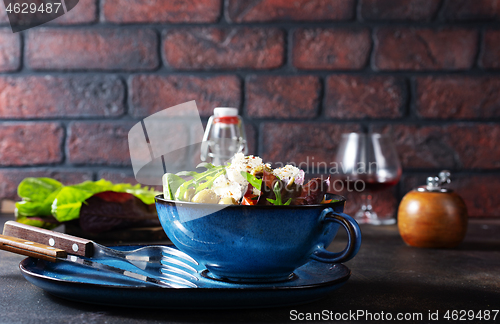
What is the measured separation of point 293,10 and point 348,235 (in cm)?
96

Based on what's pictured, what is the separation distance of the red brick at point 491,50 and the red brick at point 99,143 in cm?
98

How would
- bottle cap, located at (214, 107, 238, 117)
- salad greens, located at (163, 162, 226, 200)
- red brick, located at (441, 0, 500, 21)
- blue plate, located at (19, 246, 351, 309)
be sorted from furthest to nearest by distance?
red brick, located at (441, 0, 500, 21) < bottle cap, located at (214, 107, 238, 117) < salad greens, located at (163, 162, 226, 200) < blue plate, located at (19, 246, 351, 309)

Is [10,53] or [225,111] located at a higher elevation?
[10,53]

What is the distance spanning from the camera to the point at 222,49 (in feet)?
4.30

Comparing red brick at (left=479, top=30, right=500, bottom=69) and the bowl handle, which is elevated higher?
red brick at (left=479, top=30, right=500, bottom=69)

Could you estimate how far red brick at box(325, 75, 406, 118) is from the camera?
4.20 feet

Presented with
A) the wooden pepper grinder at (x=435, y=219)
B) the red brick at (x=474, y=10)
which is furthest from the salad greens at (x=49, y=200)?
the red brick at (x=474, y=10)

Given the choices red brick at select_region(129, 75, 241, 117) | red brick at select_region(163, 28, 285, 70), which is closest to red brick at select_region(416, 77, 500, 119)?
red brick at select_region(163, 28, 285, 70)

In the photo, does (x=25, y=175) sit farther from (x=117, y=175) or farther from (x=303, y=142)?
(x=303, y=142)

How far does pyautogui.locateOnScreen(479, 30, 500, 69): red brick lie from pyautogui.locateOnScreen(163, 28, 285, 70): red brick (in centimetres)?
54

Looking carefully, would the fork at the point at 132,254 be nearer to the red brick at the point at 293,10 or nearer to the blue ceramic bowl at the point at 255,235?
the blue ceramic bowl at the point at 255,235

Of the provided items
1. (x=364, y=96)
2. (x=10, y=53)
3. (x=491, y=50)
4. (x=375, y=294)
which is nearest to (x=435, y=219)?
(x=375, y=294)

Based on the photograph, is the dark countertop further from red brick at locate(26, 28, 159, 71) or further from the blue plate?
red brick at locate(26, 28, 159, 71)

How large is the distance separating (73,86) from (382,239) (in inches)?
36.9
